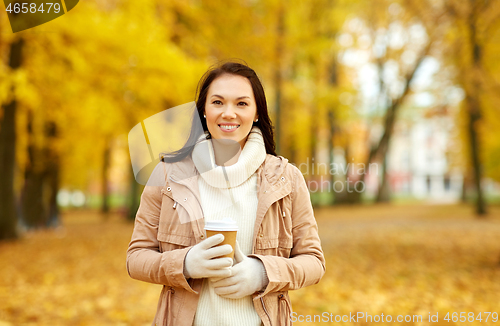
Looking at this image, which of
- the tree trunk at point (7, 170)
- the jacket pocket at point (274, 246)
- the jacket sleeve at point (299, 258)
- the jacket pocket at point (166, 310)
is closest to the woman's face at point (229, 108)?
the jacket sleeve at point (299, 258)

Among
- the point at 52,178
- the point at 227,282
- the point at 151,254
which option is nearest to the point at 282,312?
the point at 227,282

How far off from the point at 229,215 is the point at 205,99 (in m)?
0.52

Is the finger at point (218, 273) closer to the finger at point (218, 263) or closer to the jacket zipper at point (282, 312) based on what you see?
the finger at point (218, 263)

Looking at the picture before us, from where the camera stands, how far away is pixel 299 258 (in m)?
1.64

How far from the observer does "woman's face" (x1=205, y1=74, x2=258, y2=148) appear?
1.68m

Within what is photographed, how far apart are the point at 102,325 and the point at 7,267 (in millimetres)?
3557

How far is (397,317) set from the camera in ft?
15.2

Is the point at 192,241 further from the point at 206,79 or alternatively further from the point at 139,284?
the point at 139,284

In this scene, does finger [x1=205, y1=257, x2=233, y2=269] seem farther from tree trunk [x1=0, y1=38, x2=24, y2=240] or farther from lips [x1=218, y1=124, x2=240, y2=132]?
tree trunk [x1=0, y1=38, x2=24, y2=240]

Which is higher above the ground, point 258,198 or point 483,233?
point 258,198

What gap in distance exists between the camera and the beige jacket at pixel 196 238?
1562 millimetres

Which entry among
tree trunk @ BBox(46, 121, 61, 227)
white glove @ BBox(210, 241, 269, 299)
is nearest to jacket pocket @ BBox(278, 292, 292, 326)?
white glove @ BBox(210, 241, 269, 299)

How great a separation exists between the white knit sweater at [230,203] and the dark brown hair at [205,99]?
3.8 inches

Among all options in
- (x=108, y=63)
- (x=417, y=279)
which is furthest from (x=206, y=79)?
(x=108, y=63)
